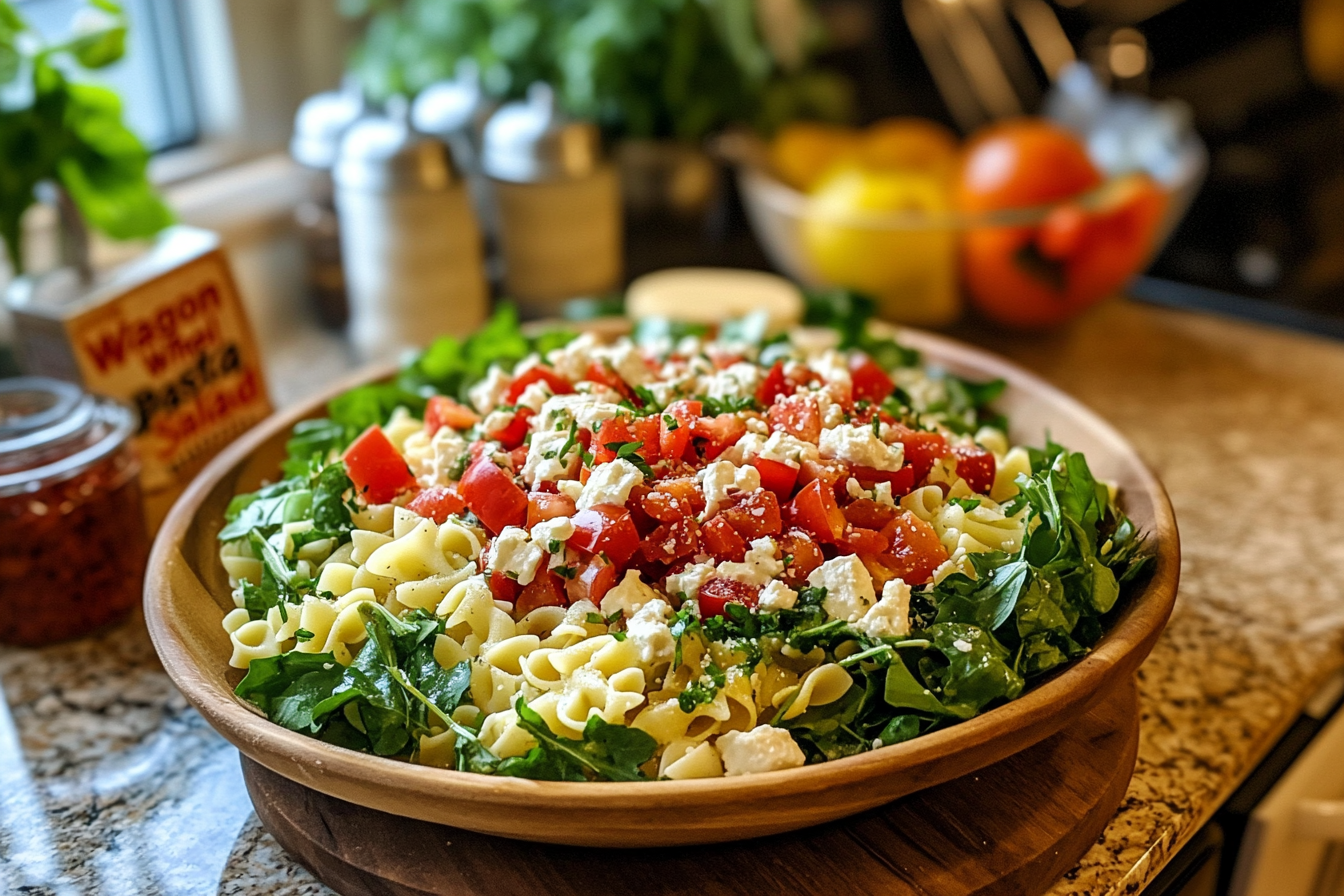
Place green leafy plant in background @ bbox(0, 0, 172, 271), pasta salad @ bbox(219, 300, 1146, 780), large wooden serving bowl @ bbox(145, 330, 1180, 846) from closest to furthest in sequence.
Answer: large wooden serving bowl @ bbox(145, 330, 1180, 846) → pasta salad @ bbox(219, 300, 1146, 780) → green leafy plant in background @ bbox(0, 0, 172, 271)

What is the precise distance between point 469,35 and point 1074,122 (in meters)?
1.17

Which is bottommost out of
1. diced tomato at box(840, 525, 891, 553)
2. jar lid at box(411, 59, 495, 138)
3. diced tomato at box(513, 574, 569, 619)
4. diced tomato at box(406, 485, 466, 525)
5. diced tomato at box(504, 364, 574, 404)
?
diced tomato at box(513, 574, 569, 619)

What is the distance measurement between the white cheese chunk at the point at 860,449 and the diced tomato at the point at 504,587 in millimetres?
327

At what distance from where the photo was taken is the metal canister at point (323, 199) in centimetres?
201

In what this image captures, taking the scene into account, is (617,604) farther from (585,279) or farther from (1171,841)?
(585,279)

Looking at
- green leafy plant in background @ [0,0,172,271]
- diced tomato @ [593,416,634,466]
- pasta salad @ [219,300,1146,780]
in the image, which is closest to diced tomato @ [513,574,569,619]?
pasta salad @ [219,300,1146,780]

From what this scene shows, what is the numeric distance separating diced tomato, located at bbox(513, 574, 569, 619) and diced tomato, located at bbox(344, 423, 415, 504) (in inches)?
8.8

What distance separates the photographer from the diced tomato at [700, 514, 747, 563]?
1105 mm

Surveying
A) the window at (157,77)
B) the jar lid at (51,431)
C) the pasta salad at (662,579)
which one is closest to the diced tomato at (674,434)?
the pasta salad at (662,579)

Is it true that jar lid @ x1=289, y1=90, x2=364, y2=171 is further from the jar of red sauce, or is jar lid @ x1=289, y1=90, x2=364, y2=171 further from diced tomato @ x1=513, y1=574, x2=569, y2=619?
diced tomato @ x1=513, y1=574, x2=569, y2=619

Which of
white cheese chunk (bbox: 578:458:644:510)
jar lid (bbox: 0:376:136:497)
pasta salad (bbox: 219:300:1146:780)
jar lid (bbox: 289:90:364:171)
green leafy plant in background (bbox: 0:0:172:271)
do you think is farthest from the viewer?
jar lid (bbox: 289:90:364:171)

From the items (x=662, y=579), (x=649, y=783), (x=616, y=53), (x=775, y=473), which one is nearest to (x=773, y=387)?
(x=775, y=473)

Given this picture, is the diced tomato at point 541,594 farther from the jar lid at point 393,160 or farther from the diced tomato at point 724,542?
the jar lid at point 393,160

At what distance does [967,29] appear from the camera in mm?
2645
